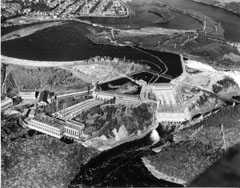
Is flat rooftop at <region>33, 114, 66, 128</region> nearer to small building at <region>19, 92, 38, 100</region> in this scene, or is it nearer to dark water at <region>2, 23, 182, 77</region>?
small building at <region>19, 92, 38, 100</region>

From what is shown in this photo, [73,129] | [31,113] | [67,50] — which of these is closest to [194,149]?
[73,129]

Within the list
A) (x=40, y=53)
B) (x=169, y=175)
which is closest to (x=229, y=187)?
(x=169, y=175)

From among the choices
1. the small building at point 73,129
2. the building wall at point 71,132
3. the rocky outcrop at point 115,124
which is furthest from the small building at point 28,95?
the building wall at point 71,132

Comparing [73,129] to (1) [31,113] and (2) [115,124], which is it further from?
(1) [31,113]

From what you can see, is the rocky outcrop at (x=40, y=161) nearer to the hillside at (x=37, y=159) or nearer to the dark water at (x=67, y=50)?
the hillside at (x=37, y=159)

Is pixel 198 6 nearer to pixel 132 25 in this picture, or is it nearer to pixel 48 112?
pixel 132 25
